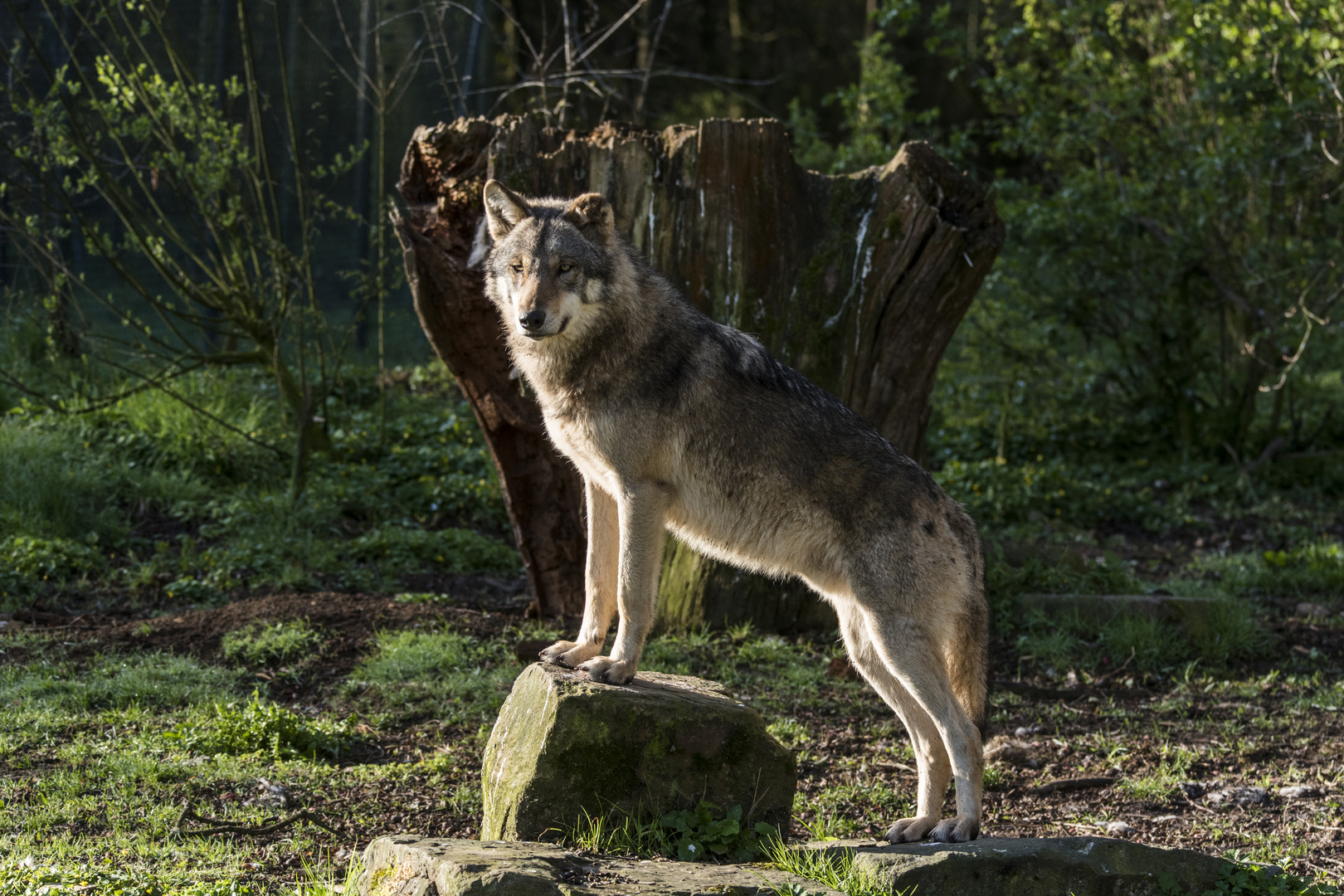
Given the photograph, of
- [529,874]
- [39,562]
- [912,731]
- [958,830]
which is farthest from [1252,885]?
[39,562]

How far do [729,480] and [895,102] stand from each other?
7911 millimetres

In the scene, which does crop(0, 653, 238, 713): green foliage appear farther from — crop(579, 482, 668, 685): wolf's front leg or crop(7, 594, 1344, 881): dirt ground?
crop(579, 482, 668, 685): wolf's front leg

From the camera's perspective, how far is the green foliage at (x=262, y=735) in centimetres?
504

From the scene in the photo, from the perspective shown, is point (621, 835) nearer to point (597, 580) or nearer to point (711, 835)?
point (711, 835)

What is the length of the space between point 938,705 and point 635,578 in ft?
4.10

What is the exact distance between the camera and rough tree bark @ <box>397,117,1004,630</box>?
6.56m

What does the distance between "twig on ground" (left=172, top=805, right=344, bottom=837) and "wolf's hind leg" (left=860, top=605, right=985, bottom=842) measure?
A: 2.35 metres

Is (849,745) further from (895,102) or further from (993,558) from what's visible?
(895,102)

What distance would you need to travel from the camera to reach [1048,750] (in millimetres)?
5773

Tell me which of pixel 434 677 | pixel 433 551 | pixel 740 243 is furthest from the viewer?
pixel 433 551

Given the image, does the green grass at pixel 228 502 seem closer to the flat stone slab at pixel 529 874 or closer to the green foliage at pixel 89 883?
the green foliage at pixel 89 883

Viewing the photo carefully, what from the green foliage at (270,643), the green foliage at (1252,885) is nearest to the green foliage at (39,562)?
the green foliage at (270,643)

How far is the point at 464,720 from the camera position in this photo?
561cm

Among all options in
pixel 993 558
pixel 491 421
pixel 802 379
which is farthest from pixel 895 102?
pixel 802 379
